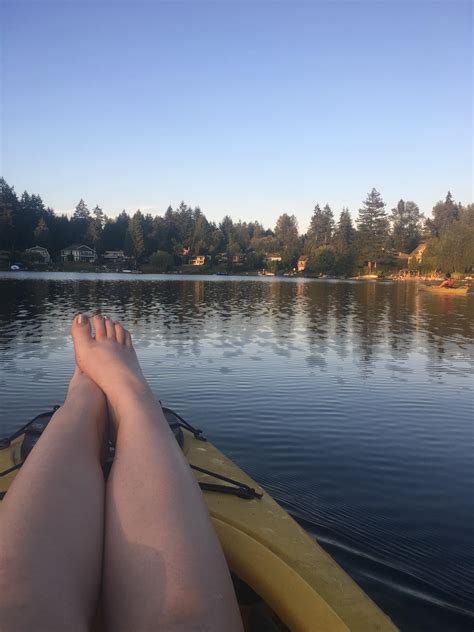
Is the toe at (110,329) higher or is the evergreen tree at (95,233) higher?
the evergreen tree at (95,233)

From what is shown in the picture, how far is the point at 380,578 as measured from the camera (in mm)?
3664

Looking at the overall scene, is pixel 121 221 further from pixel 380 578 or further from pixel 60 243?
pixel 380 578

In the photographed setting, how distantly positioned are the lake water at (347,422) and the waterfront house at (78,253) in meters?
94.3

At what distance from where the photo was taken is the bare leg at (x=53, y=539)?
5.14ft

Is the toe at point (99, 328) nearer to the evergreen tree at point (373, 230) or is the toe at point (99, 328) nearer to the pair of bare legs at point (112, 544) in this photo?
the pair of bare legs at point (112, 544)

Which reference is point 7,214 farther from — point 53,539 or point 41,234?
point 53,539

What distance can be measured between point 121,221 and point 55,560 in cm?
12377

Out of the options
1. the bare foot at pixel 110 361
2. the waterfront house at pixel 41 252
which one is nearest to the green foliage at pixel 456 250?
the waterfront house at pixel 41 252

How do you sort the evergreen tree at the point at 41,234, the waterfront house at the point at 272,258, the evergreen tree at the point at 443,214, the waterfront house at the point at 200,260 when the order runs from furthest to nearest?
the evergreen tree at the point at 443,214 < the waterfront house at the point at 272,258 < the waterfront house at the point at 200,260 < the evergreen tree at the point at 41,234

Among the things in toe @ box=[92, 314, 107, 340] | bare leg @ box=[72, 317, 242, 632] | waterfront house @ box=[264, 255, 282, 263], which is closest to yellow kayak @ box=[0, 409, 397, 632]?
bare leg @ box=[72, 317, 242, 632]

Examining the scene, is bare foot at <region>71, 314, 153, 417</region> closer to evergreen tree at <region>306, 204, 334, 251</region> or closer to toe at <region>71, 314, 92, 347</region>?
toe at <region>71, 314, 92, 347</region>

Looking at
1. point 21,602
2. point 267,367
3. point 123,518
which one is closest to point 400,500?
point 123,518

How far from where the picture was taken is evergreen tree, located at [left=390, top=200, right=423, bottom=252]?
12119 centimetres

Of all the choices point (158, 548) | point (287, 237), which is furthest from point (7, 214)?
point (158, 548)
